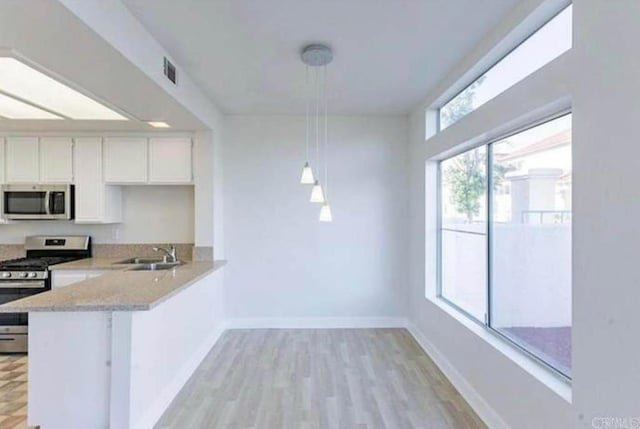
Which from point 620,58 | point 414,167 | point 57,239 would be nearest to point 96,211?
point 57,239

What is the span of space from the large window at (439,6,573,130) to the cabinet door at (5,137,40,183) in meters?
4.70

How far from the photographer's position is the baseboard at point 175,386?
8.98ft

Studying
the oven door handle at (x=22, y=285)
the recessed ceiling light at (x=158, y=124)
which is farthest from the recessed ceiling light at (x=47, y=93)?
the oven door handle at (x=22, y=285)

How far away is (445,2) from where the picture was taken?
7.84 ft

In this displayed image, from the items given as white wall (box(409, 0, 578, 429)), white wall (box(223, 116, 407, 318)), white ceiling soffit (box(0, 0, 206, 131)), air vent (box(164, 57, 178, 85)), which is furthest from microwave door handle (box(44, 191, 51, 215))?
white wall (box(409, 0, 578, 429))

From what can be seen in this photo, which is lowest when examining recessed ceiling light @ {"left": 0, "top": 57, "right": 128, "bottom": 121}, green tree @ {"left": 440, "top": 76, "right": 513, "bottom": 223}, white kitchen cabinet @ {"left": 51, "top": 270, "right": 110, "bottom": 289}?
white kitchen cabinet @ {"left": 51, "top": 270, "right": 110, "bottom": 289}

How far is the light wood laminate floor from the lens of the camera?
2.88 m

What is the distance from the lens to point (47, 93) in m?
3.29

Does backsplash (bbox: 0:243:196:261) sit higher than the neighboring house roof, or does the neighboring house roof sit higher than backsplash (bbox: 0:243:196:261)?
the neighboring house roof

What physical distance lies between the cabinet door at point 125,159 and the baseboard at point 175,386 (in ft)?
6.74

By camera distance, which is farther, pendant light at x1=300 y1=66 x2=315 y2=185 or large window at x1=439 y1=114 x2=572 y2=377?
pendant light at x1=300 y1=66 x2=315 y2=185

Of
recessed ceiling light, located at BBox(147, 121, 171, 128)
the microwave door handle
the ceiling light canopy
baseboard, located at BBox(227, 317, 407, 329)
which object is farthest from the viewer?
baseboard, located at BBox(227, 317, 407, 329)

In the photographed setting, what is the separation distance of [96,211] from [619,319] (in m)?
4.94

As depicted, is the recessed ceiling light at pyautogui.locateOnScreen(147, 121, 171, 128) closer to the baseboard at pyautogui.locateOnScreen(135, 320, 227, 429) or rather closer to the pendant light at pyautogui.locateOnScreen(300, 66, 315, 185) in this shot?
the pendant light at pyautogui.locateOnScreen(300, 66, 315, 185)
